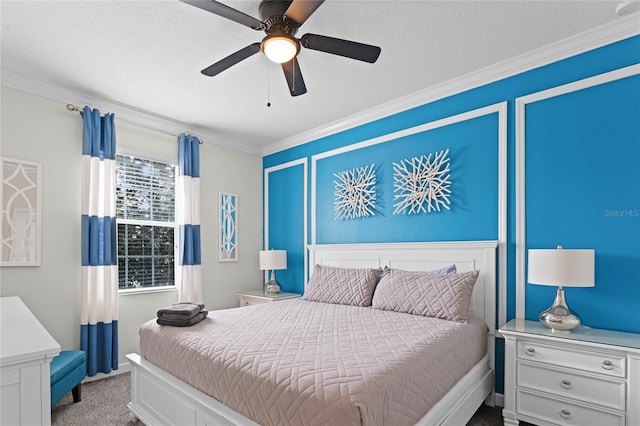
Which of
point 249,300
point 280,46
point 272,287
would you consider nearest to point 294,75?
point 280,46

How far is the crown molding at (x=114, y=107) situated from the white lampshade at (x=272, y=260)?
1.53 meters

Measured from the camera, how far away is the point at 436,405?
182 cm

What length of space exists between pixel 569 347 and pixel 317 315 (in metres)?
1.66

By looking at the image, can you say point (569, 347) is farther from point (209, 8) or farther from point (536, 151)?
point (209, 8)

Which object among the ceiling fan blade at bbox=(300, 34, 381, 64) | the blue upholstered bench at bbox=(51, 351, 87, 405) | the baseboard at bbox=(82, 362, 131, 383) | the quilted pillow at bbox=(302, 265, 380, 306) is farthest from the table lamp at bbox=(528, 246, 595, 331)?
the baseboard at bbox=(82, 362, 131, 383)

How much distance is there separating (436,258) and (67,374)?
10.1ft

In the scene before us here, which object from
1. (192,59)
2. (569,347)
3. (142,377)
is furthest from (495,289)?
(192,59)

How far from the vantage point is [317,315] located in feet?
9.07

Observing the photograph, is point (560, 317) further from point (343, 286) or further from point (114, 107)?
point (114, 107)

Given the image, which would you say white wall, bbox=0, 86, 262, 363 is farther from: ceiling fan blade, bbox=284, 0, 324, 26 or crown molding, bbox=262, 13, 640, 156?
ceiling fan blade, bbox=284, 0, 324, 26

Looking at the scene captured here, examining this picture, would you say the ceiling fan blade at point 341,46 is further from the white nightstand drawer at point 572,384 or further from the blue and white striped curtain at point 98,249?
the blue and white striped curtain at point 98,249

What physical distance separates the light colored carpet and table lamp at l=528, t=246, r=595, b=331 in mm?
814

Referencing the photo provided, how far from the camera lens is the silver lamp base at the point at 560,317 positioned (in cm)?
222

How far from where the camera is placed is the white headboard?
2795 millimetres
